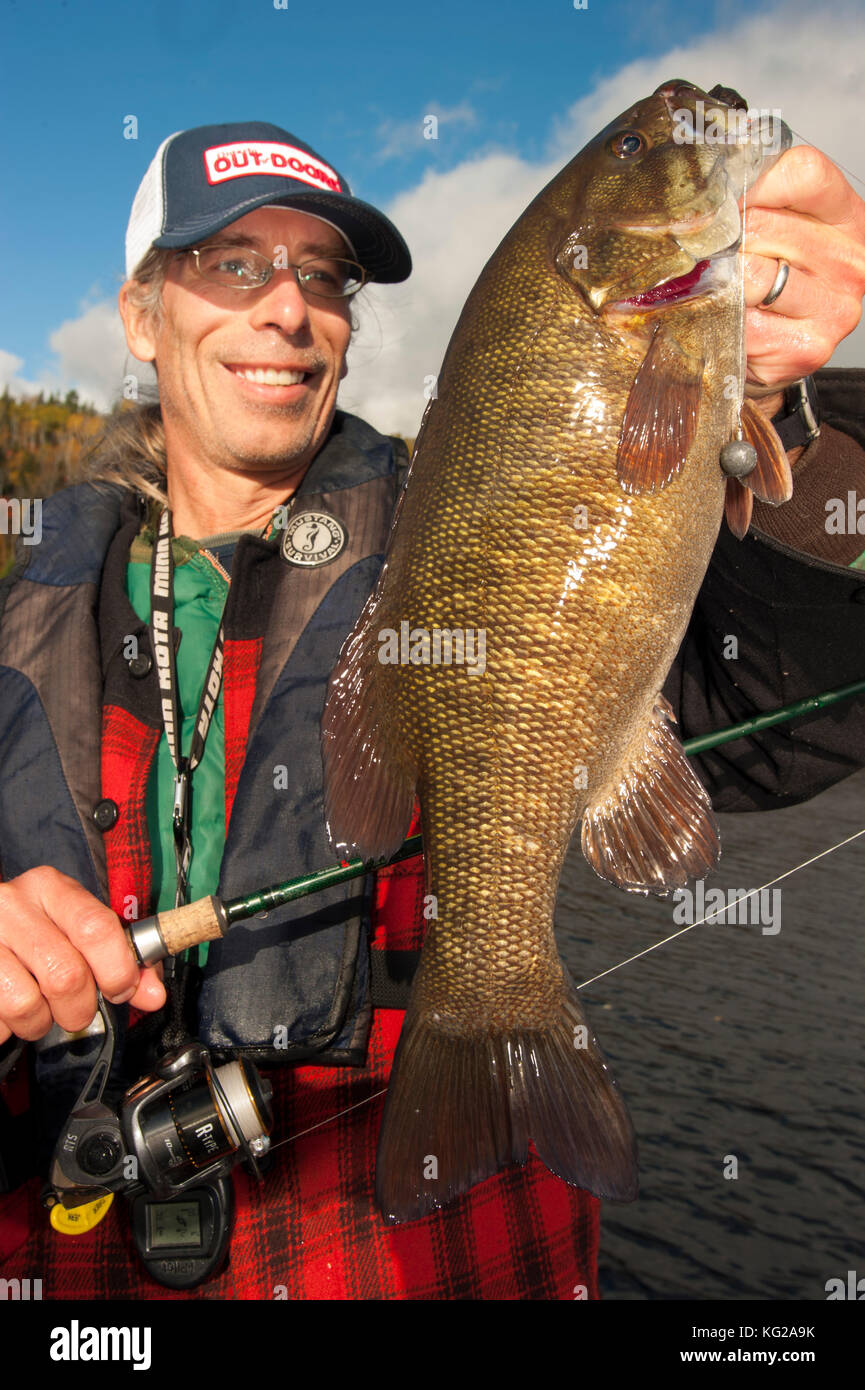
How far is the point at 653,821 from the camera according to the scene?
197 centimetres

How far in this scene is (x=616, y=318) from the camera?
1.87 meters

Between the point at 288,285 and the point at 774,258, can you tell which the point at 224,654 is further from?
the point at 774,258

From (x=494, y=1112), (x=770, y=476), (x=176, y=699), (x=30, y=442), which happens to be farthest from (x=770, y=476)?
(x=30, y=442)

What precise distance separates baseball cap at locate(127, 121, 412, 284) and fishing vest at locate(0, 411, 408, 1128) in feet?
2.37

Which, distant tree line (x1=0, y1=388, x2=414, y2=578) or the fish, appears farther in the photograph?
distant tree line (x1=0, y1=388, x2=414, y2=578)

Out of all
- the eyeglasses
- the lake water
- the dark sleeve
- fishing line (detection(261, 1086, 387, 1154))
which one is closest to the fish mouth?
the dark sleeve

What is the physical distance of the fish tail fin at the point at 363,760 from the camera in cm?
193

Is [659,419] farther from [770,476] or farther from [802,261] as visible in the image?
[802,261]

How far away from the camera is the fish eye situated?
1.95 metres

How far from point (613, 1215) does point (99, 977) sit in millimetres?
3822

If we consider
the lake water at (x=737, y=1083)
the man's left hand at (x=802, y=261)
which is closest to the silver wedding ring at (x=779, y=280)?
the man's left hand at (x=802, y=261)

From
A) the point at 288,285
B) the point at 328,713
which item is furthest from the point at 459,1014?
the point at 288,285

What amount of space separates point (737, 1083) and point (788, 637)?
413cm

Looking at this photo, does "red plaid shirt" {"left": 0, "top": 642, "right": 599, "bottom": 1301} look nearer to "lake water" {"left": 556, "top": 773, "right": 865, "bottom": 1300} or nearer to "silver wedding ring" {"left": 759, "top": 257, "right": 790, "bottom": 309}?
"silver wedding ring" {"left": 759, "top": 257, "right": 790, "bottom": 309}
